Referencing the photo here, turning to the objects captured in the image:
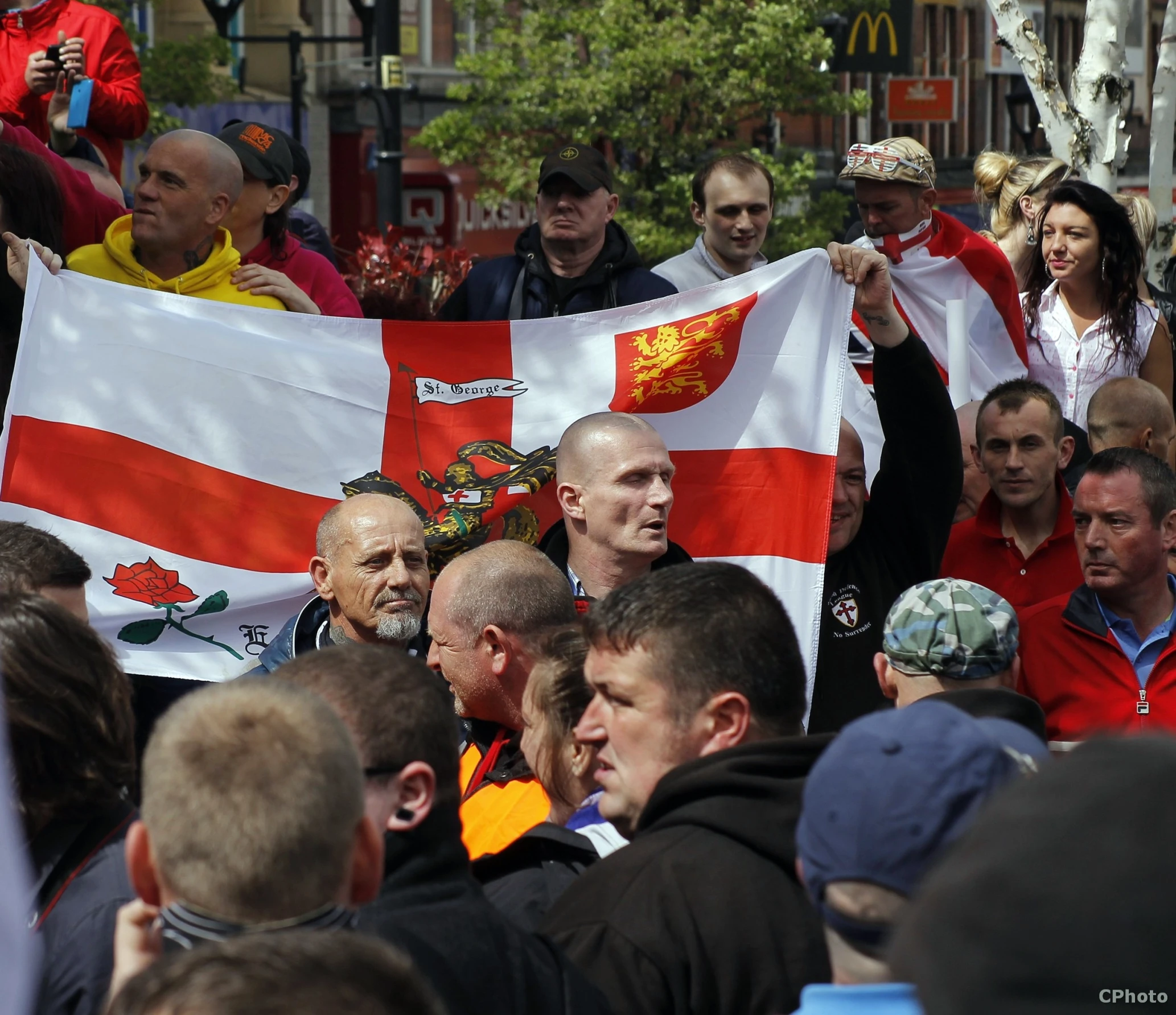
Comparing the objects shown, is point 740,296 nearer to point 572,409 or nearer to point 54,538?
point 572,409

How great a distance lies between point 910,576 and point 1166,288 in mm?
4386

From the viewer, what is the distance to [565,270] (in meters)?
5.89

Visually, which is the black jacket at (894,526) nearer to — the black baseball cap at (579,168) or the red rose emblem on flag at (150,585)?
the black baseball cap at (579,168)

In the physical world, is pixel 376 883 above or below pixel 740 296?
below

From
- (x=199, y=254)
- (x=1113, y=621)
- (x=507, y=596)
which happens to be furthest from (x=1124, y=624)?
(x=199, y=254)

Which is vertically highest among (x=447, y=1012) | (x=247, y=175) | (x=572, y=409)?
(x=247, y=175)

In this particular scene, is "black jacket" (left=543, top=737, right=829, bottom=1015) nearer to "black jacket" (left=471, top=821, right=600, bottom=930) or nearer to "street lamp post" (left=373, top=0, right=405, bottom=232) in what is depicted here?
"black jacket" (left=471, top=821, right=600, bottom=930)

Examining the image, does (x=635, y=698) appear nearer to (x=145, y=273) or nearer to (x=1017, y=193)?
(x=145, y=273)

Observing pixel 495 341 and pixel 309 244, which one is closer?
pixel 495 341

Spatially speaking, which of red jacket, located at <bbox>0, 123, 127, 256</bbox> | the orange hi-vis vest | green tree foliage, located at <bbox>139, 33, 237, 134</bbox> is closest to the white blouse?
red jacket, located at <bbox>0, 123, 127, 256</bbox>

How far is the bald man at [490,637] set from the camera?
379cm

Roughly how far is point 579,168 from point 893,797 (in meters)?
4.38

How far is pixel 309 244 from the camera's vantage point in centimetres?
718

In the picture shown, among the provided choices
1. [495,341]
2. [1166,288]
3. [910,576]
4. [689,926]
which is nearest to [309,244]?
[495,341]
